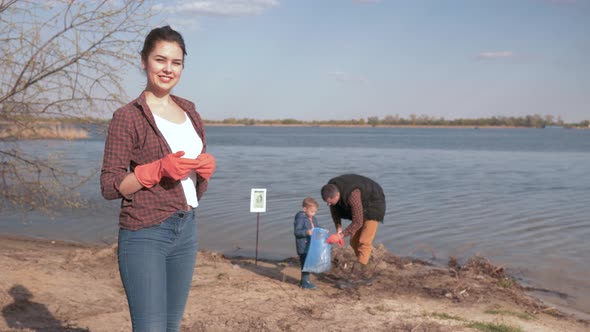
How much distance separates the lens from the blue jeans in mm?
2539

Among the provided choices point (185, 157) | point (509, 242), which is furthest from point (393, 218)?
point (185, 157)

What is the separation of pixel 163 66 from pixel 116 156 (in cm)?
48

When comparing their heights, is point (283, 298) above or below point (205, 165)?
below

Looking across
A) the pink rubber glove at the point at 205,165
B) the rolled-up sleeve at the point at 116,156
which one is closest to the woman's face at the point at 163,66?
the rolled-up sleeve at the point at 116,156

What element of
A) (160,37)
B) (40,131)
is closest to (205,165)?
(160,37)

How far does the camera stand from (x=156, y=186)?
2.58 m

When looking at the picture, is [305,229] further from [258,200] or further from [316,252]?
[258,200]

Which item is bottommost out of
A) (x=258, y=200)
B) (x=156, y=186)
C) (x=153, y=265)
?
(x=258, y=200)

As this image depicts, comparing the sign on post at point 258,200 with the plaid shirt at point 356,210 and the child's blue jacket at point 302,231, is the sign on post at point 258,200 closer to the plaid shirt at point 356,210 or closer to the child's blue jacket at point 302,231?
the child's blue jacket at point 302,231

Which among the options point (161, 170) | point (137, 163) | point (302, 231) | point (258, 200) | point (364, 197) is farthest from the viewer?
point (258, 200)

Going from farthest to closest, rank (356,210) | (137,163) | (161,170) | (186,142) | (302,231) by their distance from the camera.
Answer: (356,210) → (302,231) → (186,142) → (137,163) → (161,170)

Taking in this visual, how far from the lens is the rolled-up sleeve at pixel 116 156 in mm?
2512

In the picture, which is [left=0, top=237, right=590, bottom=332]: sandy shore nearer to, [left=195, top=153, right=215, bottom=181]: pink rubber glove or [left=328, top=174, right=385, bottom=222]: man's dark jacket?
[left=328, top=174, right=385, bottom=222]: man's dark jacket

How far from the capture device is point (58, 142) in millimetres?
8109
